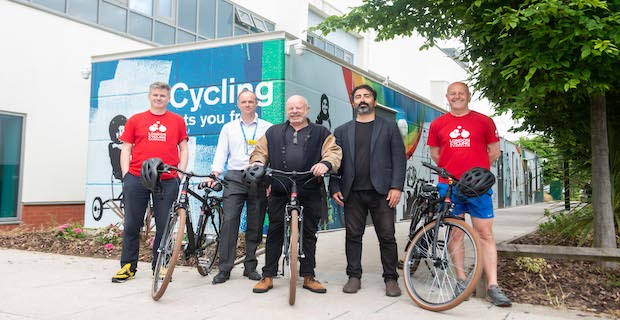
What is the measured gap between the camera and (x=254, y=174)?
4.30 m

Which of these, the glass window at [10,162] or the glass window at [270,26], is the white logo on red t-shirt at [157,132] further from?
the glass window at [270,26]

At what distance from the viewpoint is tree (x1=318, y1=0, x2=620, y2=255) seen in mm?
4129

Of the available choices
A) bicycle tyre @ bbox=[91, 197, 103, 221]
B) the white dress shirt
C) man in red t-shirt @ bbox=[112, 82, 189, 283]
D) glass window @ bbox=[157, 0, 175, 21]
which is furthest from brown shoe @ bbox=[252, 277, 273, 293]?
glass window @ bbox=[157, 0, 175, 21]

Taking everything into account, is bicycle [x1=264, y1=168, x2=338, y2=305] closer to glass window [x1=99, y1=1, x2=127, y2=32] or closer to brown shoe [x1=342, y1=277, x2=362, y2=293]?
brown shoe [x1=342, y1=277, x2=362, y2=293]

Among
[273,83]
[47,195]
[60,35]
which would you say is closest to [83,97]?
[60,35]

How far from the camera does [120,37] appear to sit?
12688 mm

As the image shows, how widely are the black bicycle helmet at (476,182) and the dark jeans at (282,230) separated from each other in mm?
1288

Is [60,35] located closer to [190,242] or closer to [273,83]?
[273,83]

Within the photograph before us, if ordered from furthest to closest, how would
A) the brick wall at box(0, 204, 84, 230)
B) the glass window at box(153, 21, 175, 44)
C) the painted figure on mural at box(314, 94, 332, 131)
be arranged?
the glass window at box(153, 21, 175, 44)
the brick wall at box(0, 204, 84, 230)
the painted figure on mural at box(314, 94, 332, 131)

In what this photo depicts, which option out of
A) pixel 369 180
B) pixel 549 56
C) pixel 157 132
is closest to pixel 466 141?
pixel 369 180

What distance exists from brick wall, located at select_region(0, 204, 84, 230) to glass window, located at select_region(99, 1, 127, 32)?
4.34 meters

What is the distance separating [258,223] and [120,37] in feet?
30.3

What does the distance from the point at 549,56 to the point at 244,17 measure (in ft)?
44.6

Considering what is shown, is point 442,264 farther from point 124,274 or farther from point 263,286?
point 124,274
